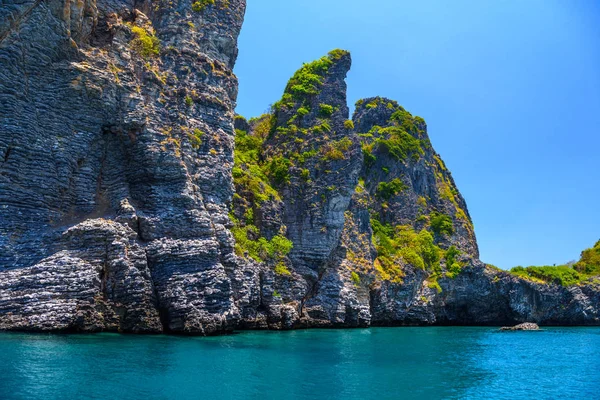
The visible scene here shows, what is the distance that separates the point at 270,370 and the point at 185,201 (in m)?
18.7

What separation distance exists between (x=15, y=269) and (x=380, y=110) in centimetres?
6957

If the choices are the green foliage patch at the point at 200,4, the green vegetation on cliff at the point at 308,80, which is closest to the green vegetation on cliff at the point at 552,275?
the green vegetation on cliff at the point at 308,80

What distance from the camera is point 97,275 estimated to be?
107ft

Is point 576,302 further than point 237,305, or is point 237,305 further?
point 576,302

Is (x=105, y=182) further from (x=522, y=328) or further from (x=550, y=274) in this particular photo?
(x=550, y=274)

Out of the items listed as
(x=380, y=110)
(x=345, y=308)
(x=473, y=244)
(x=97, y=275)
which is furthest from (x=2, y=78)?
(x=473, y=244)

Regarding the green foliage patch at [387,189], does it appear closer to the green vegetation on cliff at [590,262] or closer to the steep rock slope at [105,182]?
the green vegetation on cliff at [590,262]

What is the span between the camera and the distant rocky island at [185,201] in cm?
3256

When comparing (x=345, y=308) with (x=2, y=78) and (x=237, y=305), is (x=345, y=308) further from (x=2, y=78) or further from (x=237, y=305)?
(x=2, y=78)

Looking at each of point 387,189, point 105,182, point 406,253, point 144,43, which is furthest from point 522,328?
point 144,43

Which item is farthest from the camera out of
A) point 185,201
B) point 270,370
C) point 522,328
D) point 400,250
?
point 400,250

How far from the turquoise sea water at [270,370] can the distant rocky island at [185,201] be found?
4016 mm

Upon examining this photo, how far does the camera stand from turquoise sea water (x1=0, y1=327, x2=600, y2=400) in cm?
1900

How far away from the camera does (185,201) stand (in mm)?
38312
